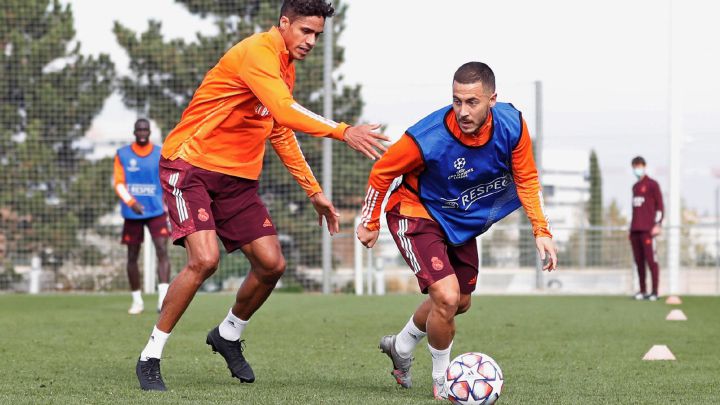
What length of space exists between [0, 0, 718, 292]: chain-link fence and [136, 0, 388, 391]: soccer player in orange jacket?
11.8 meters

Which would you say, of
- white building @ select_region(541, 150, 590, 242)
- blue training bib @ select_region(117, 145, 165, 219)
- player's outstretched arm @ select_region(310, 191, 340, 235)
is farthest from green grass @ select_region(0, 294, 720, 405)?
white building @ select_region(541, 150, 590, 242)

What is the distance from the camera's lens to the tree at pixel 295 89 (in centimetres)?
1927

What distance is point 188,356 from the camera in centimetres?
729

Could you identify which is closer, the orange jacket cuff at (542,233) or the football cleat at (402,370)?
the orange jacket cuff at (542,233)

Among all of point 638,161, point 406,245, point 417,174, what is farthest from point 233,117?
point 638,161

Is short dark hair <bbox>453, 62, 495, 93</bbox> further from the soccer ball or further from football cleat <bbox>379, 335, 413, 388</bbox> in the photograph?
football cleat <bbox>379, 335, 413, 388</bbox>

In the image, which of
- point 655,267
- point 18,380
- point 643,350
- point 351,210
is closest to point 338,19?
point 351,210

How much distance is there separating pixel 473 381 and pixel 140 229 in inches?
284

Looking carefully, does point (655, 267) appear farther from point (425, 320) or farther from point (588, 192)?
point (425, 320)

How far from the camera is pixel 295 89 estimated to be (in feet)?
65.1

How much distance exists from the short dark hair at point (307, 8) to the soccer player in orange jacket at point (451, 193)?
2.47 feet

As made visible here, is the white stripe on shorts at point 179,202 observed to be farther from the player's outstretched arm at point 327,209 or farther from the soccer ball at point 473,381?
the soccer ball at point 473,381

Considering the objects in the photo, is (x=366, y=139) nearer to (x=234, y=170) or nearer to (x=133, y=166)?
(x=234, y=170)

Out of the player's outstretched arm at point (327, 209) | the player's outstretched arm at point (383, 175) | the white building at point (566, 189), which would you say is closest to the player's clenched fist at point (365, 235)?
the player's outstretched arm at point (383, 175)
